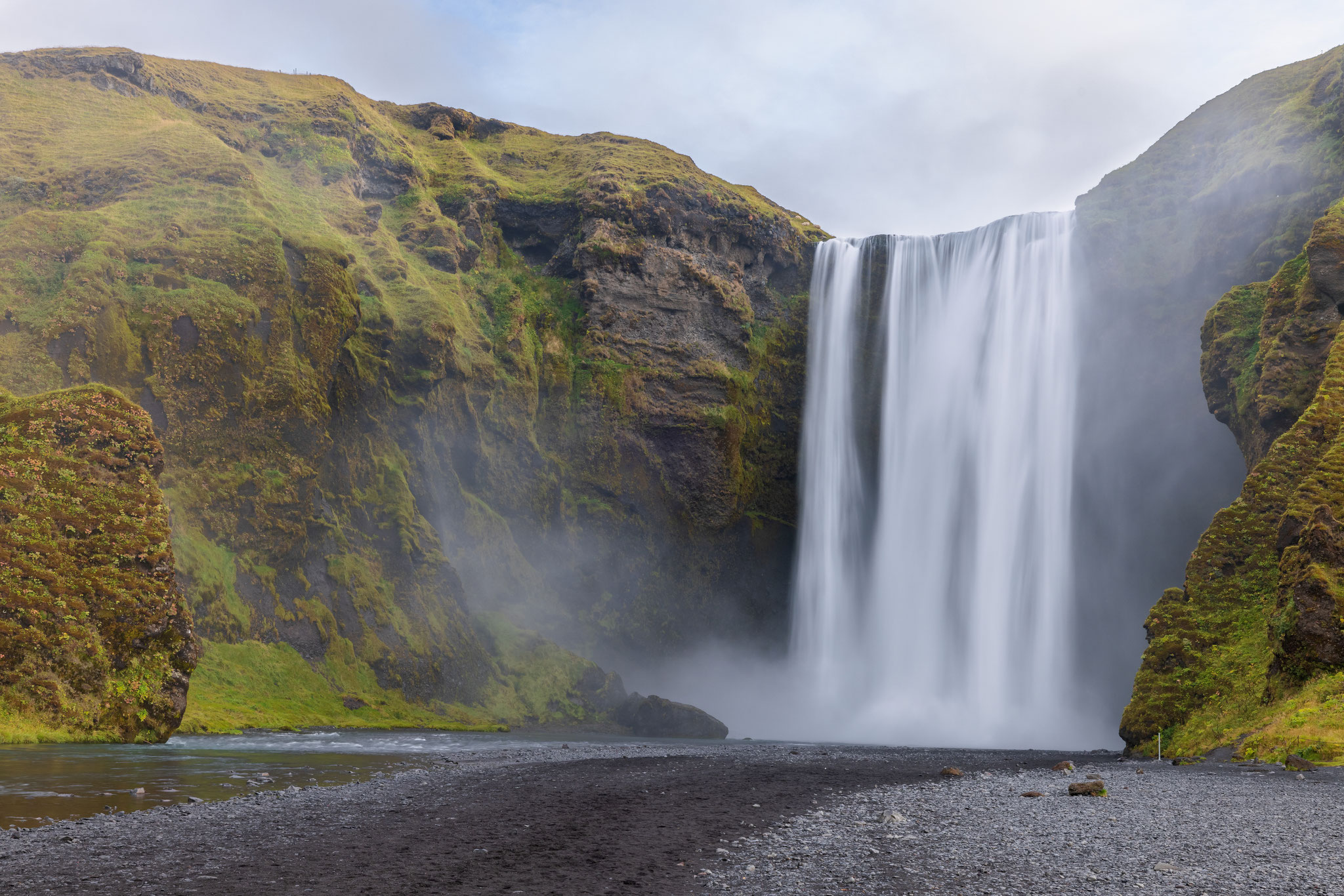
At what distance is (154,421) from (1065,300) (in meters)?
52.8

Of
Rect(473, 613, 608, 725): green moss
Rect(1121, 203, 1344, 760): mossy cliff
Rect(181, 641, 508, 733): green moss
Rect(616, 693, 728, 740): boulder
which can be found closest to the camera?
Rect(1121, 203, 1344, 760): mossy cliff

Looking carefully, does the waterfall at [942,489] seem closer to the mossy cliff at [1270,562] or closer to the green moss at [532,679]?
the mossy cliff at [1270,562]

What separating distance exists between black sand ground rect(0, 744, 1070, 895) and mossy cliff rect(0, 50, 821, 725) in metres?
27.2

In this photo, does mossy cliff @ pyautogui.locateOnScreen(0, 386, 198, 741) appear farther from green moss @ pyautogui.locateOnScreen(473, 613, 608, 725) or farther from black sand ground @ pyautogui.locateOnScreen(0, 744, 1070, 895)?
green moss @ pyautogui.locateOnScreen(473, 613, 608, 725)

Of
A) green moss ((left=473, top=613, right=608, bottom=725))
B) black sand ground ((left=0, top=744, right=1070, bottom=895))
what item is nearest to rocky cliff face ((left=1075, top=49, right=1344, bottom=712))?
green moss ((left=473, top=613, right=608, bottom=725))

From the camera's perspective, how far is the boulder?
151ft

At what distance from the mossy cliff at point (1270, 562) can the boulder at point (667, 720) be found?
2259cm

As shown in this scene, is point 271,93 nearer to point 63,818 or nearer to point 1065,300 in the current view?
point 1065,300

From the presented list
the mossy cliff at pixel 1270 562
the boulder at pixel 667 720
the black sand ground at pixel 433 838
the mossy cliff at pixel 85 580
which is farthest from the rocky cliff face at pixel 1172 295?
the mossy cliff at pixel 85 580

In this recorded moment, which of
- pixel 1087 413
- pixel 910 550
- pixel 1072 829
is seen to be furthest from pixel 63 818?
pixel 1087 413

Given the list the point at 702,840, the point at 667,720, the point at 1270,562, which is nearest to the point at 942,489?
the point at 667,720

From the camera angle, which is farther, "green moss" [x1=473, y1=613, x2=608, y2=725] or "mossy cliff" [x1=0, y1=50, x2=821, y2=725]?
"green moss" [x1=473, y1=613, x2=608, y2=725]

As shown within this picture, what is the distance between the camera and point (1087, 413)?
52.3 metres

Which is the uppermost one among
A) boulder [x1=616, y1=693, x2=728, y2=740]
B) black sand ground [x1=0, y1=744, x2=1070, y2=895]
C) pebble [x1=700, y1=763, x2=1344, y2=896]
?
pebble [x1=700, y1=763, x2=1344, y2=896]
